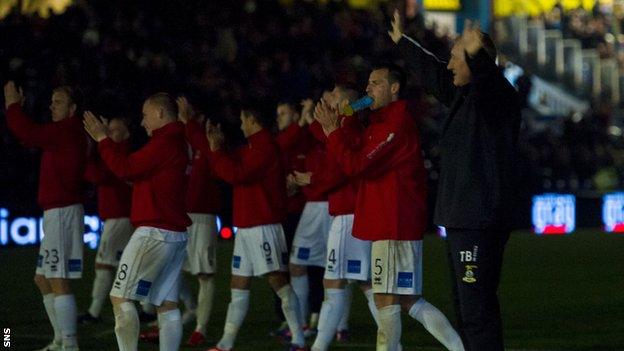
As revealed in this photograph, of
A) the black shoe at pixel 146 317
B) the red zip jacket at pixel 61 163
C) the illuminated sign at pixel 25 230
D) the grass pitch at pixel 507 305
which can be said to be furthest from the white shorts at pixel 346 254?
the illuminated sign at pixel 25 230

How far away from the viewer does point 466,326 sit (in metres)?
8.10

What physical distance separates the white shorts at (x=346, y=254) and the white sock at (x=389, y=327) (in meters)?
1.37

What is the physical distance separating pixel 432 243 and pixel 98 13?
22.0ft

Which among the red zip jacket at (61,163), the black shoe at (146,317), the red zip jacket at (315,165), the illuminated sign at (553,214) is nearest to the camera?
the red zip jacket at (61,163)

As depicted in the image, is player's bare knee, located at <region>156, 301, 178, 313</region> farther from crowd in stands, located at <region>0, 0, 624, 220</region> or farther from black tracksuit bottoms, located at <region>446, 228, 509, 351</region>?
crowd in stands, located at <region>0, 0, 624, 220</region>

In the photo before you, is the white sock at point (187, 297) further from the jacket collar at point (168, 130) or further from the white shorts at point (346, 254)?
the jacket collar at point (168, 130)

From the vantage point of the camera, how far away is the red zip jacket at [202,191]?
1308cm

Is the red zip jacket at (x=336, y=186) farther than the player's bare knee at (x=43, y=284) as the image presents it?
No

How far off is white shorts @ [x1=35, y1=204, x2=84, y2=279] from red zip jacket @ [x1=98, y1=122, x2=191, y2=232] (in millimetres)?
1662

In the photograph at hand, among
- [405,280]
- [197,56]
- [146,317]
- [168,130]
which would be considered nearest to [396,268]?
[405,280]

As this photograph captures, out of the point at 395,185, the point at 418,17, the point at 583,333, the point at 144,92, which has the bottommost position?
the point at 583,333

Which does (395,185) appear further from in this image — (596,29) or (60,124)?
(596,29)

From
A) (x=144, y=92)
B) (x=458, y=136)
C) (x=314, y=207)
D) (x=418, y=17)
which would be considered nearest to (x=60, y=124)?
(x=314, y=207)

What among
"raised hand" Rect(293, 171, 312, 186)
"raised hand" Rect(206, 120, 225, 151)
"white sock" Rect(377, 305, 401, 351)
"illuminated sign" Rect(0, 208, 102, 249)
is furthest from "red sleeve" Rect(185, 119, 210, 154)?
"illuminated sign" Rect(0, 208, 102, 249)
